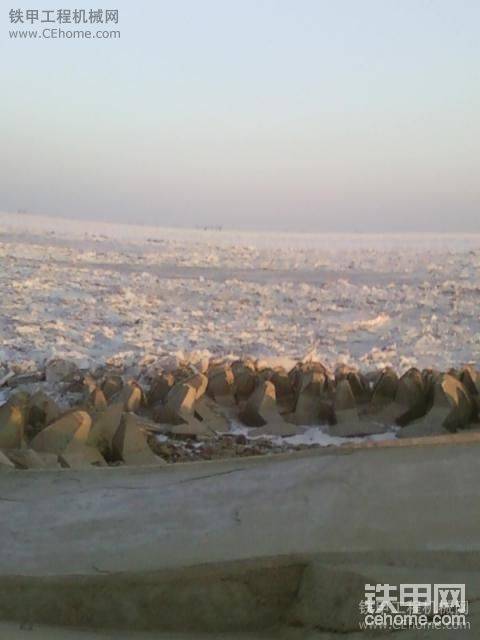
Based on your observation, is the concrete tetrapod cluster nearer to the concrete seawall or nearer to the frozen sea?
the frozen sea

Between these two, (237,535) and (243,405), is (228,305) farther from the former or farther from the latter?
(237,535)

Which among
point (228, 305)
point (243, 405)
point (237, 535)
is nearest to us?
point (237, 535)

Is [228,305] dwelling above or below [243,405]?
above

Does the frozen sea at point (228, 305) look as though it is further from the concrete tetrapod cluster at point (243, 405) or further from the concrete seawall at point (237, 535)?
the concrete seawall at point (237, 535)

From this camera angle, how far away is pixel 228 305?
7.14 metres

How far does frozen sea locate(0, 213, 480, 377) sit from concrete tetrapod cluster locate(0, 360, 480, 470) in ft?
2.36

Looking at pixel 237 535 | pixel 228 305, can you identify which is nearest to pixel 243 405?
pixel 237 535

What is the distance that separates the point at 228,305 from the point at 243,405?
3.57m

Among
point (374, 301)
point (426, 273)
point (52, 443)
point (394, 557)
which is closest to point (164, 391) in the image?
point (52, 443)

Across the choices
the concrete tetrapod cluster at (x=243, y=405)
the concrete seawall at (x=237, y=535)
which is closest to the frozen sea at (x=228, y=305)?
the concrete tetrapod cluster at (x=243, y=405)

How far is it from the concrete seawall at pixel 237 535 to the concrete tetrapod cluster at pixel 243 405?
86 cm

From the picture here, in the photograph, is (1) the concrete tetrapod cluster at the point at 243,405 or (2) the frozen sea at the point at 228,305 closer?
(1) the concrete tetrapod cluster at the point at 243,405

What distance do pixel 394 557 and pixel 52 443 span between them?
1.55 metres

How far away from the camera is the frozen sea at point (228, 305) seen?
5.24 meters
